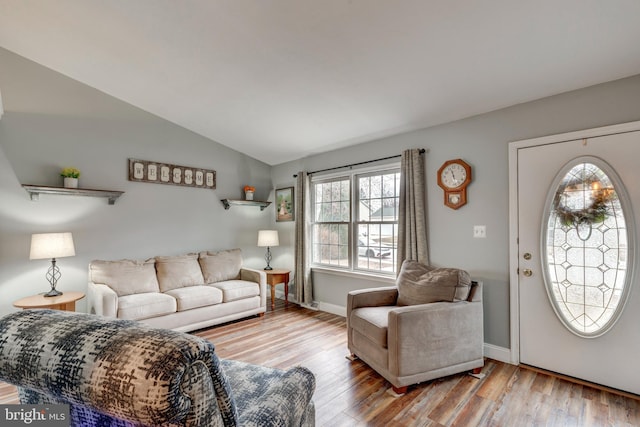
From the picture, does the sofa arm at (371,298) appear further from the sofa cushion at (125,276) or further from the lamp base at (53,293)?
the lamp base at (53,293)

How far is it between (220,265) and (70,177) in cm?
200

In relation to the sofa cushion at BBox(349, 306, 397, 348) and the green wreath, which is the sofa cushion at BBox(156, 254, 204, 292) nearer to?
the sofa cushion at BBox(349, 306, 397, 348)

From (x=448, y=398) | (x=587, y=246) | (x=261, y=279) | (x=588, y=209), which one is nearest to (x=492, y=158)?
(x=588, y=209)

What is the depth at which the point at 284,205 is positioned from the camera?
511cm

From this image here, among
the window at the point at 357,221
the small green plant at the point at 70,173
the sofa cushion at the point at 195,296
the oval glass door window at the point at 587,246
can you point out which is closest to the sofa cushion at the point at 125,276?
the sofa cushion at the point at 195,296

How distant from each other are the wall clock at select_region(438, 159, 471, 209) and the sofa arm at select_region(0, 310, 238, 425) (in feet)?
9.43

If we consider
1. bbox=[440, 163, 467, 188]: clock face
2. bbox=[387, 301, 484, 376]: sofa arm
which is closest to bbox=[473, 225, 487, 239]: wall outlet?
bbox=[440, 163, 467, 188]: clock face

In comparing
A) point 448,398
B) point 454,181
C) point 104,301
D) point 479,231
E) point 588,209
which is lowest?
point 448,398

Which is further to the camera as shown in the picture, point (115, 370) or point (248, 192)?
point (248, 192)

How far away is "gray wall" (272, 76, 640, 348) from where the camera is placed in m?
2.36

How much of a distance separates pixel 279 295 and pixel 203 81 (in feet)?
11.6

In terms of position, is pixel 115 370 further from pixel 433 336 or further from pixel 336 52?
pixel 336 52

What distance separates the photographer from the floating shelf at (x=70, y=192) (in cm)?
310

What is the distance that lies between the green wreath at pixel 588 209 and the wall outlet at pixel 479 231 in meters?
0.58
